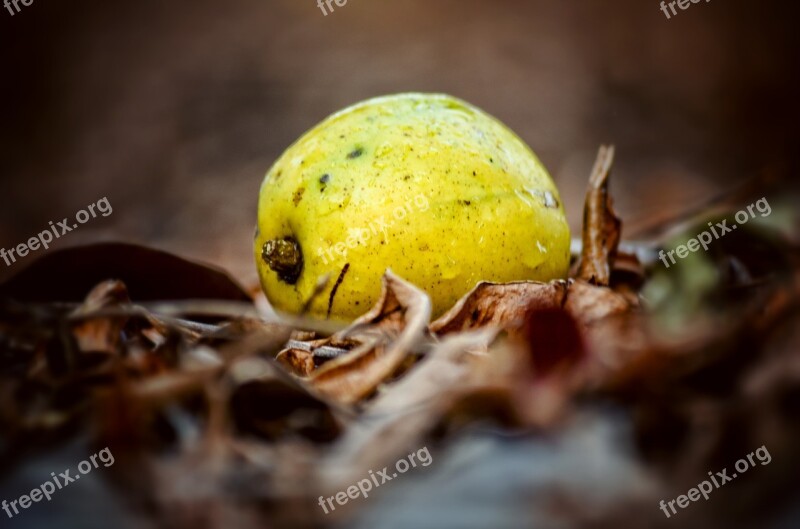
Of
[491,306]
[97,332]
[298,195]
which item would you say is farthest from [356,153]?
[97,332]

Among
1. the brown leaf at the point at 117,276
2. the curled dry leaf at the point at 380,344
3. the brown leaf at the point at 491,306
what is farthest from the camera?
the brown leaf at the point at 117,276

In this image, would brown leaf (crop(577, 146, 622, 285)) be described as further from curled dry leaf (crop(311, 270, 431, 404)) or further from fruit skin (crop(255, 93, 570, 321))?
curled dry leaf (crop(311, 270, 431, 404))

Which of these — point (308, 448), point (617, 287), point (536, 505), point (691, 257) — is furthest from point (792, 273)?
point (617, 287)

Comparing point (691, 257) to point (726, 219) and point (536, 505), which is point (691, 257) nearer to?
point (726, 219)

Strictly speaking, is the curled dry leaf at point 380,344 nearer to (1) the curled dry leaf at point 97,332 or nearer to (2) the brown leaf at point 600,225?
(1) the curled dry leaf at point 97,332

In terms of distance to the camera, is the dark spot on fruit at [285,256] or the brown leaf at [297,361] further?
the dark spot on fruit at [285,256]

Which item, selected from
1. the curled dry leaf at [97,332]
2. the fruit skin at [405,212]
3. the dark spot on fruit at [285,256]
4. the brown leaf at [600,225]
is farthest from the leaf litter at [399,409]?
the brown leaf at [600,225]
